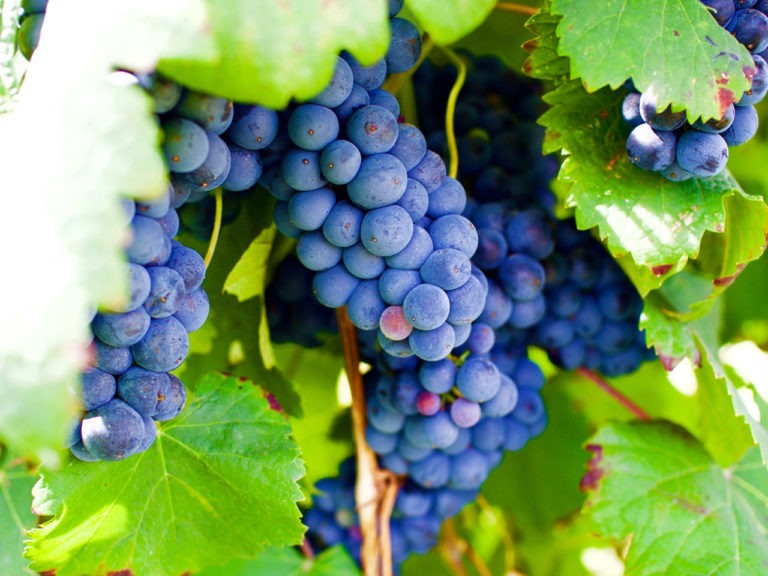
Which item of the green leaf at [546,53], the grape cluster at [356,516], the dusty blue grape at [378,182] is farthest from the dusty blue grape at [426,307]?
the grape cluster at [356,516]

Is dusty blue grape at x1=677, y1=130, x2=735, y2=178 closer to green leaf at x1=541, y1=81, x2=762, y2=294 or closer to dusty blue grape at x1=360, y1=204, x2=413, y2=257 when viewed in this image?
green leaf at x1=541, y1=81, x2=762, y2=294

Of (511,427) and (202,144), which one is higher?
(202,144)

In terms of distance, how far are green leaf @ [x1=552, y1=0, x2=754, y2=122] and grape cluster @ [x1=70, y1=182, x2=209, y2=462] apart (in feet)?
1.58

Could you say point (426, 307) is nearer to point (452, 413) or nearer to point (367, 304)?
point (367, 304)

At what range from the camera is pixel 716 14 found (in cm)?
86

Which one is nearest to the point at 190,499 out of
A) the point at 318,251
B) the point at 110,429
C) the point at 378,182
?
the point at 110,429

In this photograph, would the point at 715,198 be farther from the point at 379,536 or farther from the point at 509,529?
the point at 509,529

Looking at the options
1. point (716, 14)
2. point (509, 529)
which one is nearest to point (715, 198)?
point (716, 14)

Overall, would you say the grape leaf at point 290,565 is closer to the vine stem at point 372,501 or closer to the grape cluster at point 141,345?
the vine stem at point 372,501

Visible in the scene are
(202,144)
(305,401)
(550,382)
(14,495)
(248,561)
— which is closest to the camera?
(202,144)

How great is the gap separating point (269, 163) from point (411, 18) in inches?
10.7

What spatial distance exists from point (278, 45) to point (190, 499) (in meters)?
0.55

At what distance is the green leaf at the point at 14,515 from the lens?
0.97 metres

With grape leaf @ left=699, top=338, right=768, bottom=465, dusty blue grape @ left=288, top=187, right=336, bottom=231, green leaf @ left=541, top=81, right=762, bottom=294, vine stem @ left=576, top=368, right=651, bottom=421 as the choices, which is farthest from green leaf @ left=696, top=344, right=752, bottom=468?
dusty blue grape @ left=288, top=187, right=336, bottom=231
